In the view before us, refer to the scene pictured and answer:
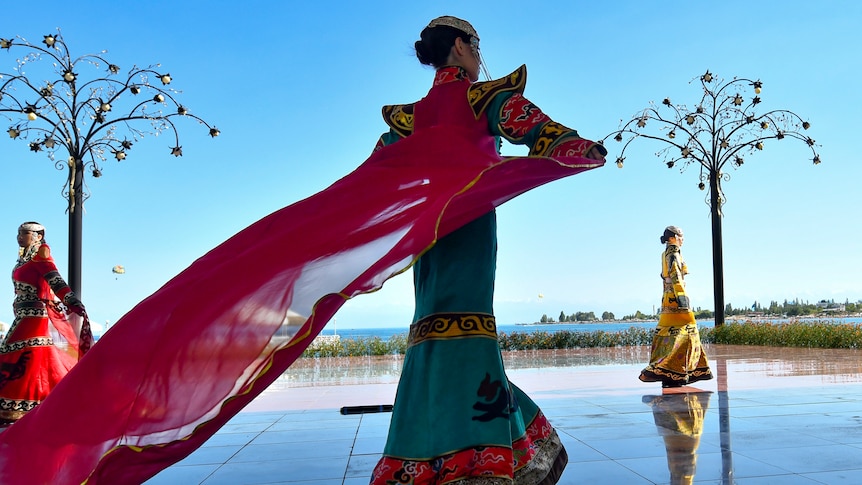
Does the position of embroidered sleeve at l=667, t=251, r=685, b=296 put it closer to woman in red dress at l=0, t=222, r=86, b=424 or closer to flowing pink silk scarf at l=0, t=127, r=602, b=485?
woman in red dress at l=0, t=222, r=86, b=424

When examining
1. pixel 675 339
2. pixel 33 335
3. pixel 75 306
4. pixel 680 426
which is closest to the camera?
pixel 680 426

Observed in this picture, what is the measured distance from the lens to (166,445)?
204 centimetres

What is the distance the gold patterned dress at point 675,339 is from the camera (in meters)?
8.34

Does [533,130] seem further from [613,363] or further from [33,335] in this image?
[613,363]

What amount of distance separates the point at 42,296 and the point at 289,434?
281 centimetres

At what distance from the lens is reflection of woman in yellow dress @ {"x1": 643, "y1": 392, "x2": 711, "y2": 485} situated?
3.83 m

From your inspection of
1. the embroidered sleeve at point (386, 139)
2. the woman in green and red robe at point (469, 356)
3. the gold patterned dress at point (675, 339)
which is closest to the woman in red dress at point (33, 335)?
the embroidered sleeve at point (386, 139)

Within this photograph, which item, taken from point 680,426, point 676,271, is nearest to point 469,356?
point 680,426

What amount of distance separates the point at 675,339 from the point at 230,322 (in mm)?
7247

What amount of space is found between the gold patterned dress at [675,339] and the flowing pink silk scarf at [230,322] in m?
6.56

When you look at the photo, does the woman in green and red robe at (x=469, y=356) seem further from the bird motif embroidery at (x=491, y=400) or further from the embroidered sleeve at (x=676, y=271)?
the embroidered sleeve at (x=676, y=271)

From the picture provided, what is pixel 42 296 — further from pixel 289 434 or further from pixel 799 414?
pixel 799 414

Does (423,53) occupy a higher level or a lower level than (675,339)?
higher

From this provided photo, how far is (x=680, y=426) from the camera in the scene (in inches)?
210
